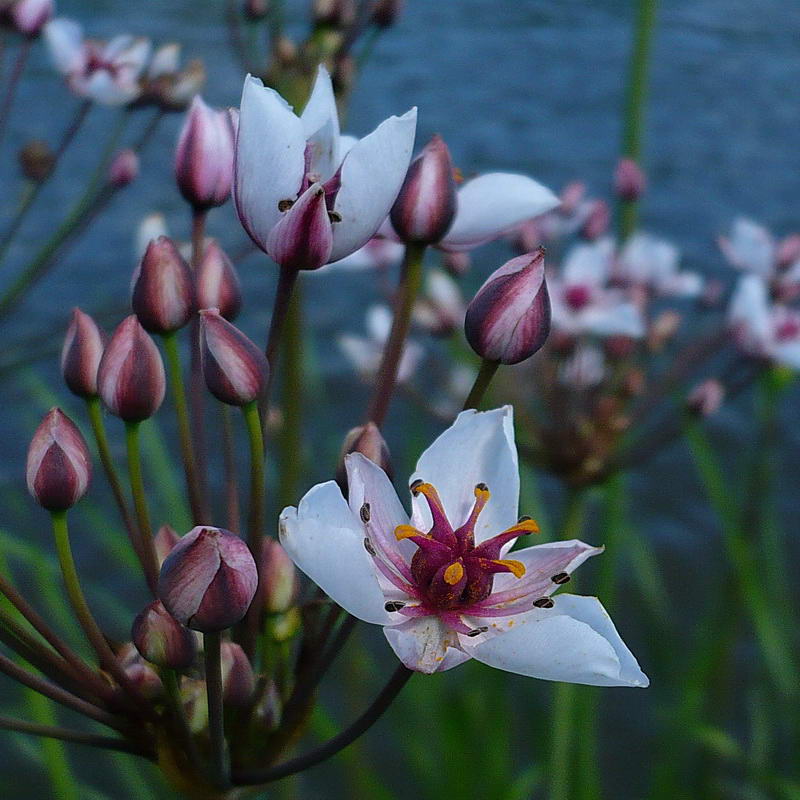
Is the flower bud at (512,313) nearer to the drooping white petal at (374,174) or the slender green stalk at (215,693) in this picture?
the drooping white petal at (374,174)

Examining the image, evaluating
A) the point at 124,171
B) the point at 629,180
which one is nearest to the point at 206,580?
the point at 124,171

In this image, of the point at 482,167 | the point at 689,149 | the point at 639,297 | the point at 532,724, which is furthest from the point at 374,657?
the point at 689,149

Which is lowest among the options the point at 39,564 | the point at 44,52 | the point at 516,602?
the point at 44,52

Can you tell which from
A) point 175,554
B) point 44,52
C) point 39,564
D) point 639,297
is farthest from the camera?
point 44,52

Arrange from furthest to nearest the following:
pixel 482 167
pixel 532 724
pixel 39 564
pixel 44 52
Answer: pixel 44 52, pixel 482 167, pixel 532 724, pixel 39 564

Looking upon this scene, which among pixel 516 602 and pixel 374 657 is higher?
pixel 516 602

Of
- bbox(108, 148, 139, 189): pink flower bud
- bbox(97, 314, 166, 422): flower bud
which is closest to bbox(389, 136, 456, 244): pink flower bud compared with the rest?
bbox(97, 314, 166, 422): flower bud

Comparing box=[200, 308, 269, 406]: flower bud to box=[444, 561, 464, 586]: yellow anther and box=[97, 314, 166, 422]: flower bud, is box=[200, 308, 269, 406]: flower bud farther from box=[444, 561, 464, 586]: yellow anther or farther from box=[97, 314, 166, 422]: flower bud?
box=[444, 561, 464, 586]: yellow anther

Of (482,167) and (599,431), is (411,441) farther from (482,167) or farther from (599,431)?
(482,167)
